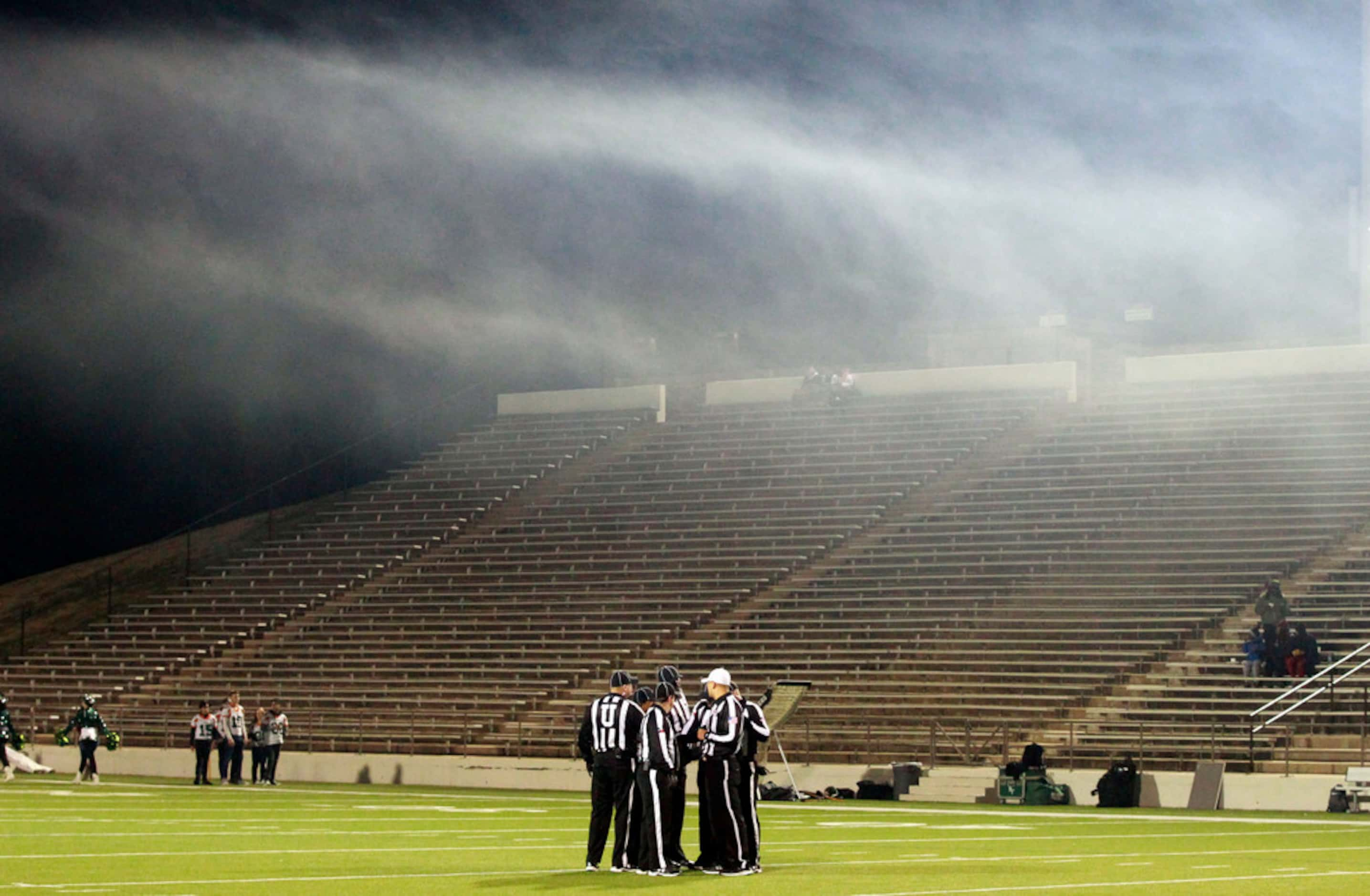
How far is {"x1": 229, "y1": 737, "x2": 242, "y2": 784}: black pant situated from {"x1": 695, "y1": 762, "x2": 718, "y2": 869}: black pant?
13388mm

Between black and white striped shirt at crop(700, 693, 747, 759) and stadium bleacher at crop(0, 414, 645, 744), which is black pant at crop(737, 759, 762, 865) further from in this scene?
stadium bleacher at crop(0, 414, 645, 744)

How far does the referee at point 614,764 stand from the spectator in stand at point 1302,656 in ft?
44.3

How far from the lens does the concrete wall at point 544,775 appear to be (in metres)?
21.9

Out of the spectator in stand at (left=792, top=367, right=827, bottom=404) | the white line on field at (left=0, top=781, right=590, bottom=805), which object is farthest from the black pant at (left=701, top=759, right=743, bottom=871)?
the spectator in stand at (left=792, top=367, right=827, bottom=404)

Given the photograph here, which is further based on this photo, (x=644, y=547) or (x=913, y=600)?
(x=644, y=547)

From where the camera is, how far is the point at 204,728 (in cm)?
2527

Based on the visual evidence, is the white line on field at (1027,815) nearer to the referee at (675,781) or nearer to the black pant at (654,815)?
the referee at (675,781)

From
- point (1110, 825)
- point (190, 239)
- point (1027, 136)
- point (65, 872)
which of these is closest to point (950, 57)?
point (1027, 136)

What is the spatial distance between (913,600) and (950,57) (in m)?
8.35

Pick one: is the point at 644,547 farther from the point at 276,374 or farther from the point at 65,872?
the point at 65,872

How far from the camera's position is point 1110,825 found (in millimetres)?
18562

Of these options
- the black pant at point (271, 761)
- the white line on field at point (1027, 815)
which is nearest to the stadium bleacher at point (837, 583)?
the black pant at point (271, 761)

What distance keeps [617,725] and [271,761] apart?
13.8 m

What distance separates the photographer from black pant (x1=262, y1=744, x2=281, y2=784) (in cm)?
2586
